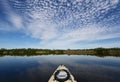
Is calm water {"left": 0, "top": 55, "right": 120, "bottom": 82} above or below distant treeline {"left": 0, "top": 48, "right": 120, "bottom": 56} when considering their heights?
below

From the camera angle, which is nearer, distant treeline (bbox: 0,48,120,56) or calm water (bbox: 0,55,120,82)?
calm water (bbox: 0,55,120,82)

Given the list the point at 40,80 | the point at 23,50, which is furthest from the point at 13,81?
the point at 23,50

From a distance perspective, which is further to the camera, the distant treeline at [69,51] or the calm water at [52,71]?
the distant treeline at [69,51]

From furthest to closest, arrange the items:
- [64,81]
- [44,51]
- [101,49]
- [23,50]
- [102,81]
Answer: [44,51] < [23,50] < [101,49] < [102,81] < [64,81]

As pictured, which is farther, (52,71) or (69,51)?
(69,51)

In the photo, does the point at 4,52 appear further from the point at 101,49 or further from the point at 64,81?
the point at 64,81

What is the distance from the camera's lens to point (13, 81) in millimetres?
16656

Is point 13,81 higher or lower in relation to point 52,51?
lower

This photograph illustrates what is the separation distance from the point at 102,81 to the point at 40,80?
7457 mm

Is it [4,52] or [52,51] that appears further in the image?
[52,51]

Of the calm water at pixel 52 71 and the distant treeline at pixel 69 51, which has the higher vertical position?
the distant treeline at pixel 69 51

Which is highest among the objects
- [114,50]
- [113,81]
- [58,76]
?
[114,50]

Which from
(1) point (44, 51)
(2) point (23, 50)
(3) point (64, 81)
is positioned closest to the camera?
(3) point (64, 81)

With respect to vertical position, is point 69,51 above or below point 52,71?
above
